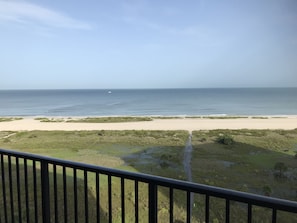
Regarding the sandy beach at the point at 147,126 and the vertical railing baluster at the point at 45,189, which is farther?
the sandy beach at the point at 147,126

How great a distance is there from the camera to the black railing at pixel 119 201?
1535mm

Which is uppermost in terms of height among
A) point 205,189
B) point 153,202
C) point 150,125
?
point 205,189

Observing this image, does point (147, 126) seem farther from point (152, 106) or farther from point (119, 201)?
point (152, 106)

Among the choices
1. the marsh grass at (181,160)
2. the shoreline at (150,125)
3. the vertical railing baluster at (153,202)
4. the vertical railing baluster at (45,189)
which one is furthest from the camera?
the shoreline at (150,125)

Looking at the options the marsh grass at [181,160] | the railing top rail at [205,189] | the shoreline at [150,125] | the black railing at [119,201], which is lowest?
the shoreline at [150,125]

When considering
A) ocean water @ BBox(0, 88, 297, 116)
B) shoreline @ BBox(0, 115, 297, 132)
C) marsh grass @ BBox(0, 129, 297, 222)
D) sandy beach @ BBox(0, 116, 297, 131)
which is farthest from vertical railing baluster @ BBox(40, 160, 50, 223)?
ocean water @ BBox(0, 88, 297, 116)

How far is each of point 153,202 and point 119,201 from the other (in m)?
6.80

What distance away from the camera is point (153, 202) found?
5.76ft

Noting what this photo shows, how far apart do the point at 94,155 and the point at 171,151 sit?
4.15m

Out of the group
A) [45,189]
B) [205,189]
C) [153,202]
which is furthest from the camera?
[45,189]

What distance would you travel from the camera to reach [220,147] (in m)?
17.4

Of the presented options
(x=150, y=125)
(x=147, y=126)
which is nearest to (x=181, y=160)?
(x=147, y=126)

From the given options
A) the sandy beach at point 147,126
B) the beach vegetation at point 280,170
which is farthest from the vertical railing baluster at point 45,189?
the sandy beach at point 147,126

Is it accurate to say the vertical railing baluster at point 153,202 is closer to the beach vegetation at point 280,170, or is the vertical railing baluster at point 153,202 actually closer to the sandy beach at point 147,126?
the beach vegetation at point 280,170
